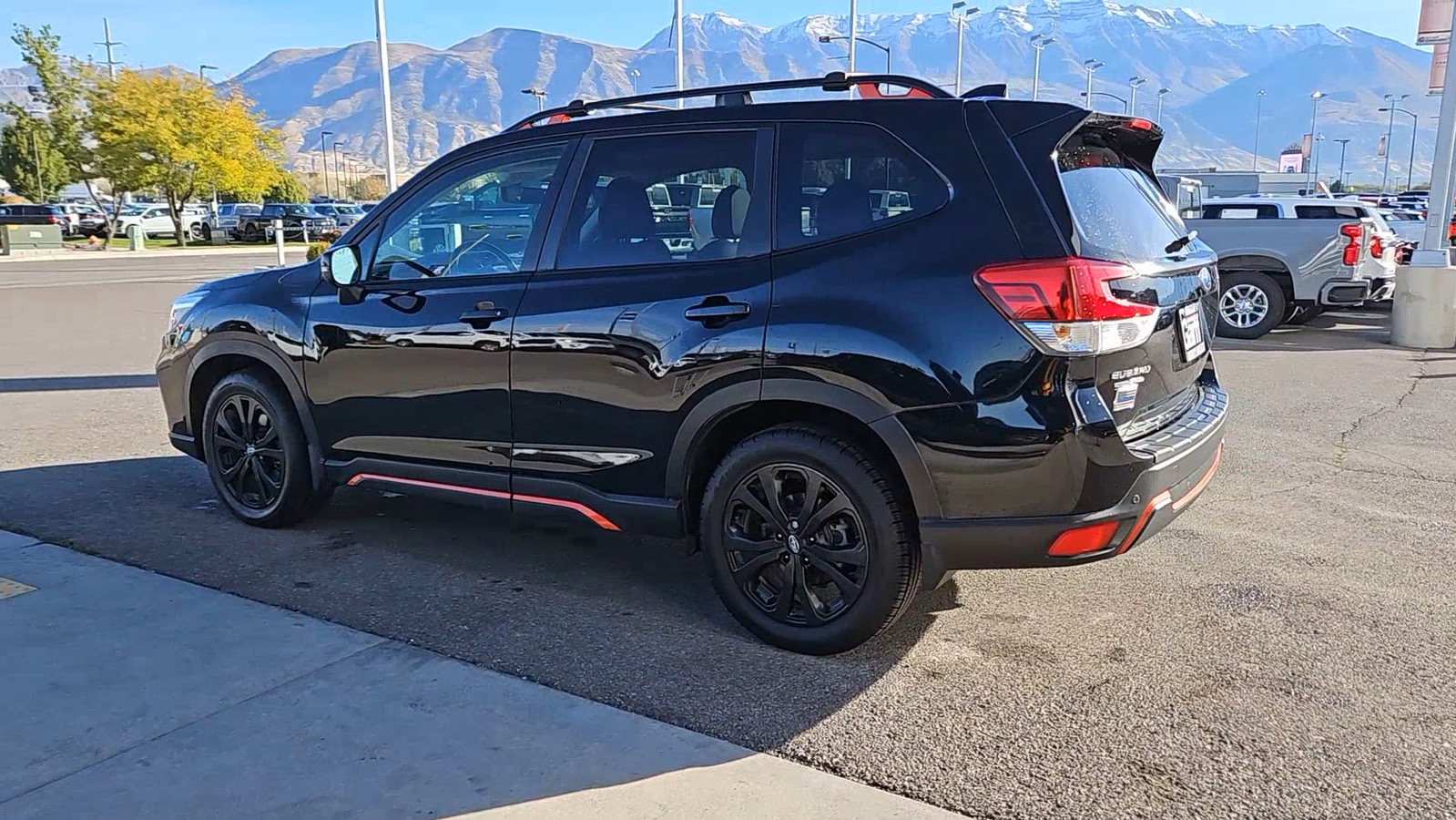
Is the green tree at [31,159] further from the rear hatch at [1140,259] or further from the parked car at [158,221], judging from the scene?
the rear hatch at [1140,259]

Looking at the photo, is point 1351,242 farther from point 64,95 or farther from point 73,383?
point 64,95

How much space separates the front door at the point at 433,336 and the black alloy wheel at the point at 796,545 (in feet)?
3.70

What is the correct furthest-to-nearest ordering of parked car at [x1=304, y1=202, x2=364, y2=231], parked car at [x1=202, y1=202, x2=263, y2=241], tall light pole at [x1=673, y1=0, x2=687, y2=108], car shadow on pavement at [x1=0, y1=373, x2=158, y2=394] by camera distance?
parked car at [x1=202, y1=202, x2=263, y2=241] → parked car at [x1=304, y1=202, x2=364, y2=231] → tall light pole at [x1=673, y1=0, x2=687, y2=108] → car shadow on pavement at [x1=0, y1=373, x2=158, y2=394]

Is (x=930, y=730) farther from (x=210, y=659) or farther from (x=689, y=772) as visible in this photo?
(x=210, y=659)

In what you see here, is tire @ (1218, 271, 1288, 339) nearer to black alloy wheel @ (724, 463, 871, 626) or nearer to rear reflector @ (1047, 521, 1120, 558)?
rear reflector @ (1047, 521, 1120, 558)

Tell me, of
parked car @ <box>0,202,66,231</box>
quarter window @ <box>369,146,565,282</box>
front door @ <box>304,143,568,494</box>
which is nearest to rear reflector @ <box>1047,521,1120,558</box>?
front door @ <box>304,143,568,494</box>

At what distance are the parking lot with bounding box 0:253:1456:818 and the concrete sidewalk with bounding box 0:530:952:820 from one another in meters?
0.15

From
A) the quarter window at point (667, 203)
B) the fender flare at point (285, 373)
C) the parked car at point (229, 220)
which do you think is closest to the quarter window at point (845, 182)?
the quarter window at point (667, 203)

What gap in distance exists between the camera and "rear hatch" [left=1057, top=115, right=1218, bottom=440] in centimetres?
355

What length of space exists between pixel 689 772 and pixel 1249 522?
358 cm

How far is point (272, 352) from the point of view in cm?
517

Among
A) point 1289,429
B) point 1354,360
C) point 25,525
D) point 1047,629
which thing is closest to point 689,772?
point 1047,629

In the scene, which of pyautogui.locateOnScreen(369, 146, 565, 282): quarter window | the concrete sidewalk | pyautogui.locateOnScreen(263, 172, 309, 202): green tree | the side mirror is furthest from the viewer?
pyautogui.locateOnScreen(263, 172, 309, 202): green tree

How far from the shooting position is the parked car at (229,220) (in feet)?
140
